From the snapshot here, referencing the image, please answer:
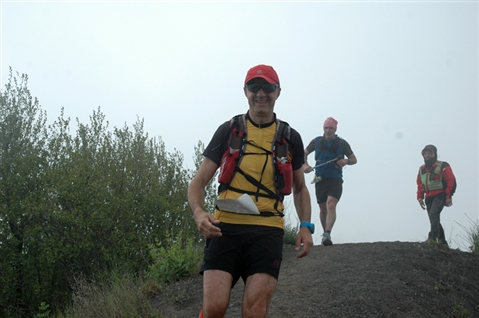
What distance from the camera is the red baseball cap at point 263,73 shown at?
3.86 meters

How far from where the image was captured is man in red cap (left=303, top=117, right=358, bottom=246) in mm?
9266

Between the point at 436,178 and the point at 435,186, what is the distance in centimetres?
14

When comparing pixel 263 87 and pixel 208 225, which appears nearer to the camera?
pixel 208 225

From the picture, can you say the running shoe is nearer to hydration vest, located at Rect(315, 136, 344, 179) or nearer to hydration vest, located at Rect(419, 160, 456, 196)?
hydration vest, located at Rect(315, 136, 344, 179)

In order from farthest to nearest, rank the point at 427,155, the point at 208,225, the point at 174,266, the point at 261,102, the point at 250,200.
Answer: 1. the point at 427,155
2. the point at 174,266
3. the point at 261,102
4. the point at 250,200
5. the point at 208,225

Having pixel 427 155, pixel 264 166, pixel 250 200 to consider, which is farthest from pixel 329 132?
pixel 250 200

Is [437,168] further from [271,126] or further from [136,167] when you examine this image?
[136,167]

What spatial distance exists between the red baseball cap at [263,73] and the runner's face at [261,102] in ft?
0.09

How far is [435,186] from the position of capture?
10328 mm

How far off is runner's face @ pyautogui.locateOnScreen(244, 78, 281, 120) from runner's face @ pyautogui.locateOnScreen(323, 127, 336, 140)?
5.65 m

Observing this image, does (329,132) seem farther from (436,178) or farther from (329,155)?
(436,178)

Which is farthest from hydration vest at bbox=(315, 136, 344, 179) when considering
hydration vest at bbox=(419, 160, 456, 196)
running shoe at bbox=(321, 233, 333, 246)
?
hydration vest at bbox=(419, 160, 456, 196)

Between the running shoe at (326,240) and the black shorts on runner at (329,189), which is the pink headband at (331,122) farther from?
the running shoe at (326,240)

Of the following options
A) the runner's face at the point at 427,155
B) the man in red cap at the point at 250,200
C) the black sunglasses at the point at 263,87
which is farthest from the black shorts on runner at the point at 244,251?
the runner's face at the point at 427,155
